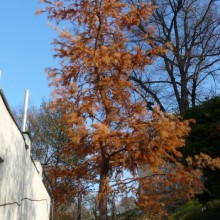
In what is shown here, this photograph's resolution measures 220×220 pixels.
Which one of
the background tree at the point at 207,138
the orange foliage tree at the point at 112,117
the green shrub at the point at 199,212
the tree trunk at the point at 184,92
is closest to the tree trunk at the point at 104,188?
the orange foliage tree at the point at 112,117

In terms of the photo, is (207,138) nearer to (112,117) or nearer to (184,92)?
(112,117)

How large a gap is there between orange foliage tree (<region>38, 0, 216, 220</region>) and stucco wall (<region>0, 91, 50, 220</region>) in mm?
888

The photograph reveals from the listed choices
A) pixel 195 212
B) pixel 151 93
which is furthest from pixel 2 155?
pixel 151 93

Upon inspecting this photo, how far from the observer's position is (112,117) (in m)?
8.65

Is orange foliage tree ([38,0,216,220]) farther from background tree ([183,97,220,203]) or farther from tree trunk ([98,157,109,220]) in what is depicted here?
background tree ([183,97,220,203])

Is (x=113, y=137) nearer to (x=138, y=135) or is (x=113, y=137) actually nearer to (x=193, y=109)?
(x=138, y=135)

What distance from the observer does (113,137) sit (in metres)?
8.32

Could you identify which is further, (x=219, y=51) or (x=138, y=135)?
(x=219, y=51)

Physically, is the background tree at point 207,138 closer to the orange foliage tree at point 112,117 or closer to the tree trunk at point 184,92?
the orange foliage tree at point 112,117

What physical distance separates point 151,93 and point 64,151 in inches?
676

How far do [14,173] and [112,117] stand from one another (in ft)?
7.22

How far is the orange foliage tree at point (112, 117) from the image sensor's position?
8.42m

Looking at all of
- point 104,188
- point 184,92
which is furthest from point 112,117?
point 184,92

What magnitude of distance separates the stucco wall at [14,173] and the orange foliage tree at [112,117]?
0.89 m
